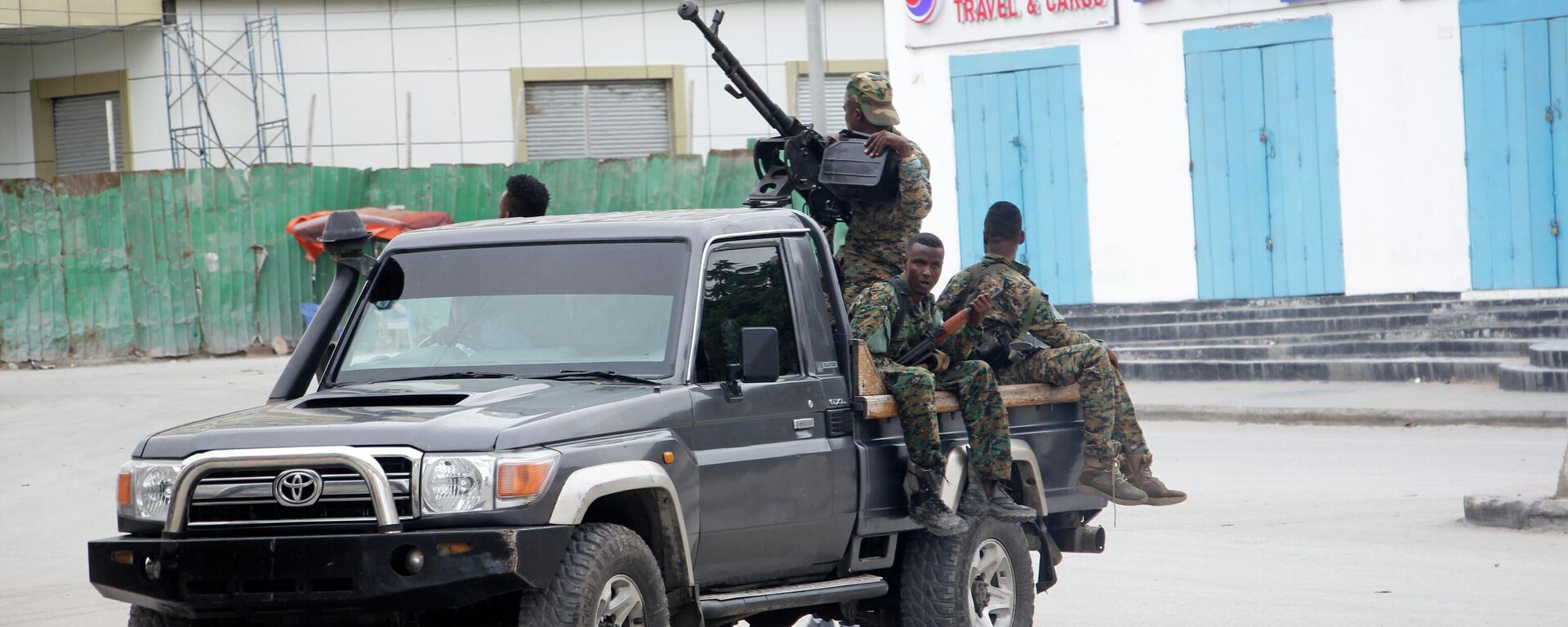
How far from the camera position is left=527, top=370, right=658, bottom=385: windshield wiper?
5658 millimetres

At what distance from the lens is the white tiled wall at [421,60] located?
29.9 metres

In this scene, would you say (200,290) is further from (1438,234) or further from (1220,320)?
(1438,234)

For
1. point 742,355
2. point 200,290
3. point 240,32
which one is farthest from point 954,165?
point 742,355

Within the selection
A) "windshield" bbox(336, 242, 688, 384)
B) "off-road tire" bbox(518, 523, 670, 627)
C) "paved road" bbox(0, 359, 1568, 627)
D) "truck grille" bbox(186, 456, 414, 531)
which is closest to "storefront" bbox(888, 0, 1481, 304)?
"paved road" bbox(0, 359, 1568, 627)

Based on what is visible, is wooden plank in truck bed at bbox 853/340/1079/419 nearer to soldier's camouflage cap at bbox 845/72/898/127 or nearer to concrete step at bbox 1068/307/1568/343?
soldier's camouflage cap at bbox 845/72/898/127

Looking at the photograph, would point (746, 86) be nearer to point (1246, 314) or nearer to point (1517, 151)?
point (1517, 151)

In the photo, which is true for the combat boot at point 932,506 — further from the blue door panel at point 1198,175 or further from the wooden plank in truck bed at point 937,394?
the blue door panel at point 1198,175

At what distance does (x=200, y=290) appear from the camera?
25203mm

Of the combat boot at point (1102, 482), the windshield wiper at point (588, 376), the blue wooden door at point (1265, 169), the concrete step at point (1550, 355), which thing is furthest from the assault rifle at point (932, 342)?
the blue wooden door at point (1265, 169)

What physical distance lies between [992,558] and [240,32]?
25.7m

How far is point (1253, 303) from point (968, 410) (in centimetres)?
1549

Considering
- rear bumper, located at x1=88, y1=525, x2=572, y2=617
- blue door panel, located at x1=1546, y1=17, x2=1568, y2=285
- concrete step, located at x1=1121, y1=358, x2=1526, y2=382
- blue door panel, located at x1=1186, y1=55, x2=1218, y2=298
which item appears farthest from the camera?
blue door panel, located at x1=1186, y1=55, x2=1218, y2=298

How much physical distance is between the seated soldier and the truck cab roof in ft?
2.07

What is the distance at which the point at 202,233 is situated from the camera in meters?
25.0
